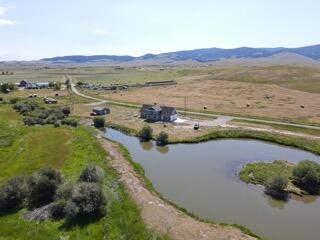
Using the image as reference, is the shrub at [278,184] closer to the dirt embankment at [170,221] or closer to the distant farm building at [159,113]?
the dirt embankment at [170,221]

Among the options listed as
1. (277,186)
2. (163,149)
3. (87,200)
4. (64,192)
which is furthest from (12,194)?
(277,186)

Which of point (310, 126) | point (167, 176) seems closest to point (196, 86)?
point (310, 126)

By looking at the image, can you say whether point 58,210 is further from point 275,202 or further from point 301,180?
point 301,180

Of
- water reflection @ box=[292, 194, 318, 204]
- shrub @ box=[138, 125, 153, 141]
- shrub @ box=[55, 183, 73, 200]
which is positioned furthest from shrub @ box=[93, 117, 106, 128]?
water reflection @ box=[292, 194, 318, 204]

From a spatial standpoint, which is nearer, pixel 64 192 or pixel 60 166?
pixel 64 192

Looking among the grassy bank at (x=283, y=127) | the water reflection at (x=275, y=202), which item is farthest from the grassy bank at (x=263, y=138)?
the water reflection at (x=275, y=202)
